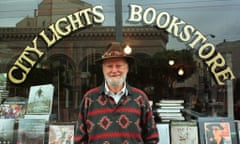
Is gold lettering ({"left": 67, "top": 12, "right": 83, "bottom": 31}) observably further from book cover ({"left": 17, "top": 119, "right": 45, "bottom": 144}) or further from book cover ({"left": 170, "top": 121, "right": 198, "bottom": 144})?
book cover ({"left": 170, "top": 121, "right": 198, "bottom": 144})

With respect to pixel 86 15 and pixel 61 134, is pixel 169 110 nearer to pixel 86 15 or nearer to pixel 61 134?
pixel 61 134

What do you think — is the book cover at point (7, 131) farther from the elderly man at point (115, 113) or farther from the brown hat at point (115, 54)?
the brown hat at point (115, 54)

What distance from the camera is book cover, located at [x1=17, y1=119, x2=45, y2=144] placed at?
4.02m

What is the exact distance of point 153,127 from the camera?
8.16 feet

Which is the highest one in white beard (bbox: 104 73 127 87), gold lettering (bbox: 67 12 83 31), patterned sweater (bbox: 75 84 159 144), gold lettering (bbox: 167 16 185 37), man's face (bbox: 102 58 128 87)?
gold lettering (bbox: 67 12 83 31)

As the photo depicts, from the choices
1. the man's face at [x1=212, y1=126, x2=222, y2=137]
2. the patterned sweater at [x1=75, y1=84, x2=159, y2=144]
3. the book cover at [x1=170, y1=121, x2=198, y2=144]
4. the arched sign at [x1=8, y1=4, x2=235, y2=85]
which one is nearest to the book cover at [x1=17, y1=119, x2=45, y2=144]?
the arched sign at [x1=8, y1=4, x2=235, y2=85]

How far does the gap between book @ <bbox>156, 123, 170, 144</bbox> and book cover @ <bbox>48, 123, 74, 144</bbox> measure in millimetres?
913

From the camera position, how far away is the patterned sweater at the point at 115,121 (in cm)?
238

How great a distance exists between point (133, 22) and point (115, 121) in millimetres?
2107

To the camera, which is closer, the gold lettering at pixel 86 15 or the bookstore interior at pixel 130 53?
the bookstore interior at pixel 130 53

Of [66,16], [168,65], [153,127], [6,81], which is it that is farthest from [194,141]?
[6,81]

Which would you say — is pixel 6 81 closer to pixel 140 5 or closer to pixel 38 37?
pixel 38 37

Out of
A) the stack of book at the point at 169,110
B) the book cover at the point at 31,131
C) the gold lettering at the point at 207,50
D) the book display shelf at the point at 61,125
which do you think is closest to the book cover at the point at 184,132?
the book display shelf at the point at 61,125

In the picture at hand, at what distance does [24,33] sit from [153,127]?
2.63 metres
